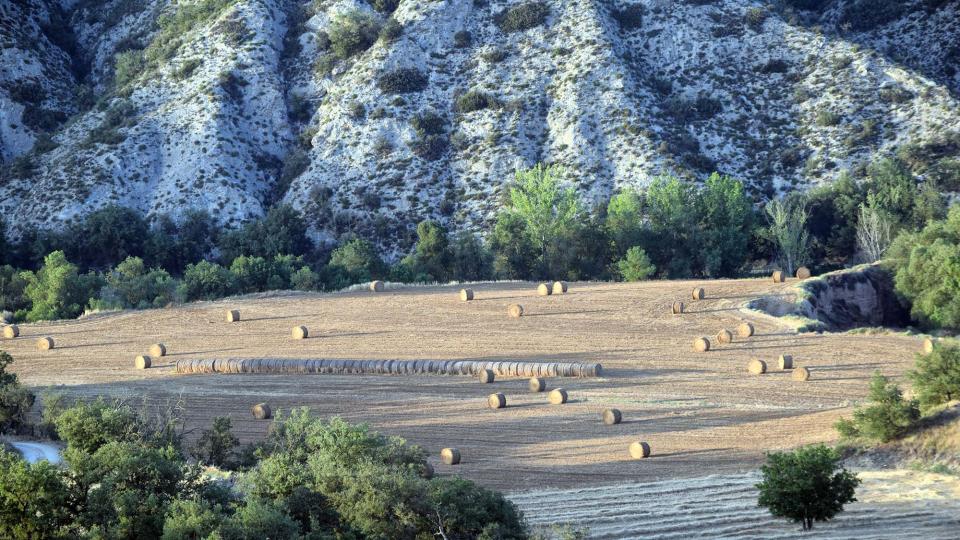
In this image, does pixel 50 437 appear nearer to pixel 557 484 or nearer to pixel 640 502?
pixel 557 484

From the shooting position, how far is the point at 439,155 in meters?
81.5

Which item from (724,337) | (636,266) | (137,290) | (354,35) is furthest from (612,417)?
(354,35)

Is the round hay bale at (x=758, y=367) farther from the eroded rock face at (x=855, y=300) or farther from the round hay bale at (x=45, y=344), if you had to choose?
the round hay bale at (x=45, y=344)

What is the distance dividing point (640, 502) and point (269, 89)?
6826 cm

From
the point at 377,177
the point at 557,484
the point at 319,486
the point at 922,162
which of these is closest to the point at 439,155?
the point at 377,177

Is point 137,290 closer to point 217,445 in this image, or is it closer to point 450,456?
point 217,445

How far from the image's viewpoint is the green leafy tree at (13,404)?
34969mm

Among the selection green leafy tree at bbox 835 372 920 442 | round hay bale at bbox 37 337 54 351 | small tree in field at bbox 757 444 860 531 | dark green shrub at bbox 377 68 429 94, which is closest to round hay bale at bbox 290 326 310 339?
round hay bale at bbox 37 337 54 351

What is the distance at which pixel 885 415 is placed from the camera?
90.6ft

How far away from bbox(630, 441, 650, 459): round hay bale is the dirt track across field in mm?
249

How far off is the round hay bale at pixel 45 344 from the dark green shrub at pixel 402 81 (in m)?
42.7

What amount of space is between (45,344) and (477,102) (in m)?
43.1

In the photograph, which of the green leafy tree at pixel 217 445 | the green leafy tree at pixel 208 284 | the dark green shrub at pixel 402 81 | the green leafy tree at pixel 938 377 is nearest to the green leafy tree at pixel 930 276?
the green leafy tree at pixel 938 377

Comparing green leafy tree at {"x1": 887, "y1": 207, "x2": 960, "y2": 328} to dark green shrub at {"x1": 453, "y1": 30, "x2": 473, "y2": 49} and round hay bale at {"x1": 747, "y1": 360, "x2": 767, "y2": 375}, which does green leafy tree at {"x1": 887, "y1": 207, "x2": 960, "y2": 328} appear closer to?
round hay bale at {"x1": 747, "y1": 360, "x2": 767, "y2": 375}
